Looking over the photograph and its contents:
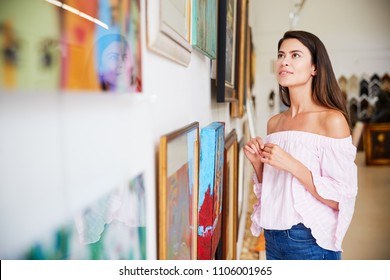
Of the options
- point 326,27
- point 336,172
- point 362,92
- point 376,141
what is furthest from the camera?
point 362,92

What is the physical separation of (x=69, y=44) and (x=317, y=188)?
0.86 m

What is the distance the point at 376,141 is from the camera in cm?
375

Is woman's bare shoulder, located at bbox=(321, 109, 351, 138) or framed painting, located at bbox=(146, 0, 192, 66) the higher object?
framed painting, located at bbox=(146, 0, 192, 66)

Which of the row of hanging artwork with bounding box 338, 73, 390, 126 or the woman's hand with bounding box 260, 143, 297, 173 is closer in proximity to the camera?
the woman's hand with bounding box 260, 143, 297, 173

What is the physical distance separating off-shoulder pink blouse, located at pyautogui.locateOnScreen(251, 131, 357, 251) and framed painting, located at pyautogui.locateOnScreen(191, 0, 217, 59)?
0.37 meters

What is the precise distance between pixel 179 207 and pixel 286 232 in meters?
0.58

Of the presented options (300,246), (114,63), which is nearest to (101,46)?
(114,63)

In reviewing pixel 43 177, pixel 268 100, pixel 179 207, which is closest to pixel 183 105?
pixel 179 207

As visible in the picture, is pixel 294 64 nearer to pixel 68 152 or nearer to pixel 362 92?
pixel 68 152

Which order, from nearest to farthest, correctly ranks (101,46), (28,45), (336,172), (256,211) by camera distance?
(28,45) → (101,46) → (336,172) → (256,211)

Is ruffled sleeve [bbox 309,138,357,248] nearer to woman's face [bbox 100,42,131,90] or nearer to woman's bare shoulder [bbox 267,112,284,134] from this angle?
woman's bare shoulder [bbox 267,112,284,134]

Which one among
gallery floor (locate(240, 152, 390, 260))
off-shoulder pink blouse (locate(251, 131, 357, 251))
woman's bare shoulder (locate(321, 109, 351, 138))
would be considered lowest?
gallery floor (locate(240, 152, 390, 260))

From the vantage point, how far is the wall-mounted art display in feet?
0.80

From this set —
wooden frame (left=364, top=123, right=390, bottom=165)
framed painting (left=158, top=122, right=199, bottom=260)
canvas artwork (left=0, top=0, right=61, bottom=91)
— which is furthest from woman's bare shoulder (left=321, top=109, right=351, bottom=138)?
wooden frame (left=364, top=123, right=390, bottom=165)
